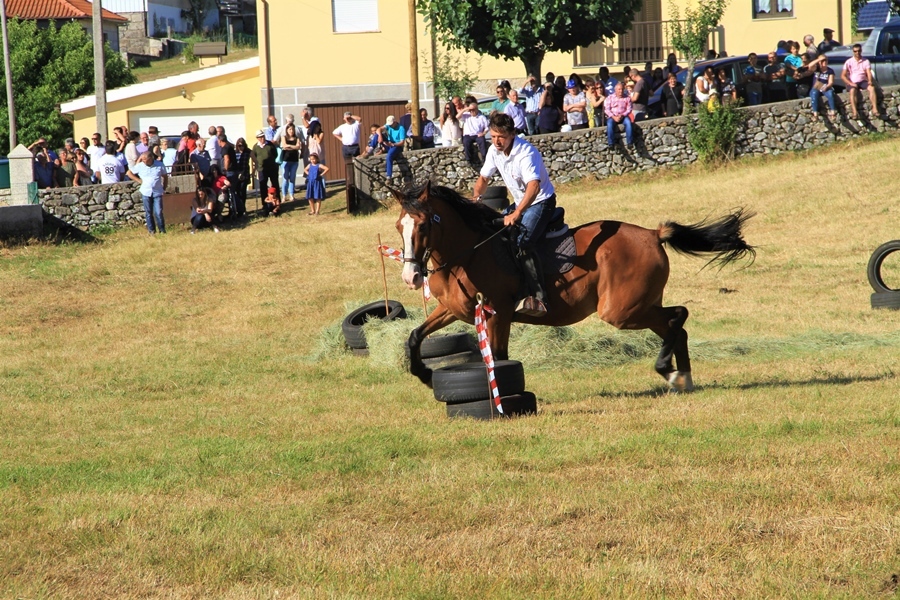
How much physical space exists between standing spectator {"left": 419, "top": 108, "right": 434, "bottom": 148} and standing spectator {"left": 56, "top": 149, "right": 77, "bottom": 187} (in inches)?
349

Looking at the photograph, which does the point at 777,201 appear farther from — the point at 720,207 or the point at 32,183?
the point at 32,183

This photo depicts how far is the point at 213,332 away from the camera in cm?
1656

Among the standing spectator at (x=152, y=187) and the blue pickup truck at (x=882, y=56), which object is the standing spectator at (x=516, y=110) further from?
the blue pickup truck at (x=882, y=56)

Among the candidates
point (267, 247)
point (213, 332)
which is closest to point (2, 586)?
point (213, 332)

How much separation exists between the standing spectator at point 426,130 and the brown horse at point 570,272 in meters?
19.0

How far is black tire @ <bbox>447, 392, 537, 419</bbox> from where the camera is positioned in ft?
30.8

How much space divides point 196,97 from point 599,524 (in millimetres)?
37094

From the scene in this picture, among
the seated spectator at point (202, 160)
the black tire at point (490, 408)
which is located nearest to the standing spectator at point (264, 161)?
the seated spectator at point (202, 160)

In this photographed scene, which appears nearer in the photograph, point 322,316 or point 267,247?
point 322,316

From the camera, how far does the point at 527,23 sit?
3127 centimetres

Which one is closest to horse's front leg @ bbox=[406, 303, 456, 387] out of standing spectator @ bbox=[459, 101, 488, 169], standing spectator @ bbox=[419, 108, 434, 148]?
standing spectator @ bbox=[459, 101, 488, 169]

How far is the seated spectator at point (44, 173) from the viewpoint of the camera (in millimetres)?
26469

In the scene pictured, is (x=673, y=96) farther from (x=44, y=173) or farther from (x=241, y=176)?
(x=44, y=173)

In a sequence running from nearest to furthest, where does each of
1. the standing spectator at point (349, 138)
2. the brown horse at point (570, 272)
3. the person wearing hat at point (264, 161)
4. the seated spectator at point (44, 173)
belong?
the brown horse at point (570, 272) → the seated spectator at point (44, 173) → the person wearing hat at point (264, 161) → the standing spectator at point (349, 138)
